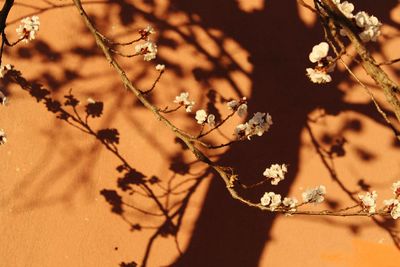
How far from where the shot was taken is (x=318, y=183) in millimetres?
3793

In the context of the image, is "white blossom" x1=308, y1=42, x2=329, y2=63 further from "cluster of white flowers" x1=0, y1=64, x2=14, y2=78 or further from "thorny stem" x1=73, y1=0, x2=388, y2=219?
"cluster of white flowers" x1=0, y1=64, x2=14, y2=78

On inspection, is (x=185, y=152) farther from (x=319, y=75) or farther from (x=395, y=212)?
(x=319, y=75)

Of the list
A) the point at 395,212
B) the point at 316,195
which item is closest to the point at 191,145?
the point at 316,195

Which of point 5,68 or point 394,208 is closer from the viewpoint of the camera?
point 394,208

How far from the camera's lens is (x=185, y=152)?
147 inches

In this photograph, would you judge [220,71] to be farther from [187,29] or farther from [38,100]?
[38,100]

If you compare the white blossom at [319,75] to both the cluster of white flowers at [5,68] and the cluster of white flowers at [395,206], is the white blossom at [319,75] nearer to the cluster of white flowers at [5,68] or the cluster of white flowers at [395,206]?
the cluster of white flowers at [395,206]

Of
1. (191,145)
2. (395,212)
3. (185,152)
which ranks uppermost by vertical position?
(185,152)

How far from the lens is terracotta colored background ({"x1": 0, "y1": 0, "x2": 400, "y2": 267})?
3.56m

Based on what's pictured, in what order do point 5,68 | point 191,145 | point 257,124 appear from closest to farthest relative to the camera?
1. point 191,145
2. point 257,124
3. point 5,68

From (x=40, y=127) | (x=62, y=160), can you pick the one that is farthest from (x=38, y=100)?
(x=62, y=160)

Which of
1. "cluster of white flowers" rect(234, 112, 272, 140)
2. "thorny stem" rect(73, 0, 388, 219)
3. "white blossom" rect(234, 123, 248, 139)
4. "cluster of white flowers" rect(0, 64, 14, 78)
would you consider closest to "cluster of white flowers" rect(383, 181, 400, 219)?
"thorny stem" rect(73, 0, 388, 219)

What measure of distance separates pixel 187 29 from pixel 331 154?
1.54 meters

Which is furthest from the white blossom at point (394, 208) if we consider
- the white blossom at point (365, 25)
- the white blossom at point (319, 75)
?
the white blossom at point (365, 25)
